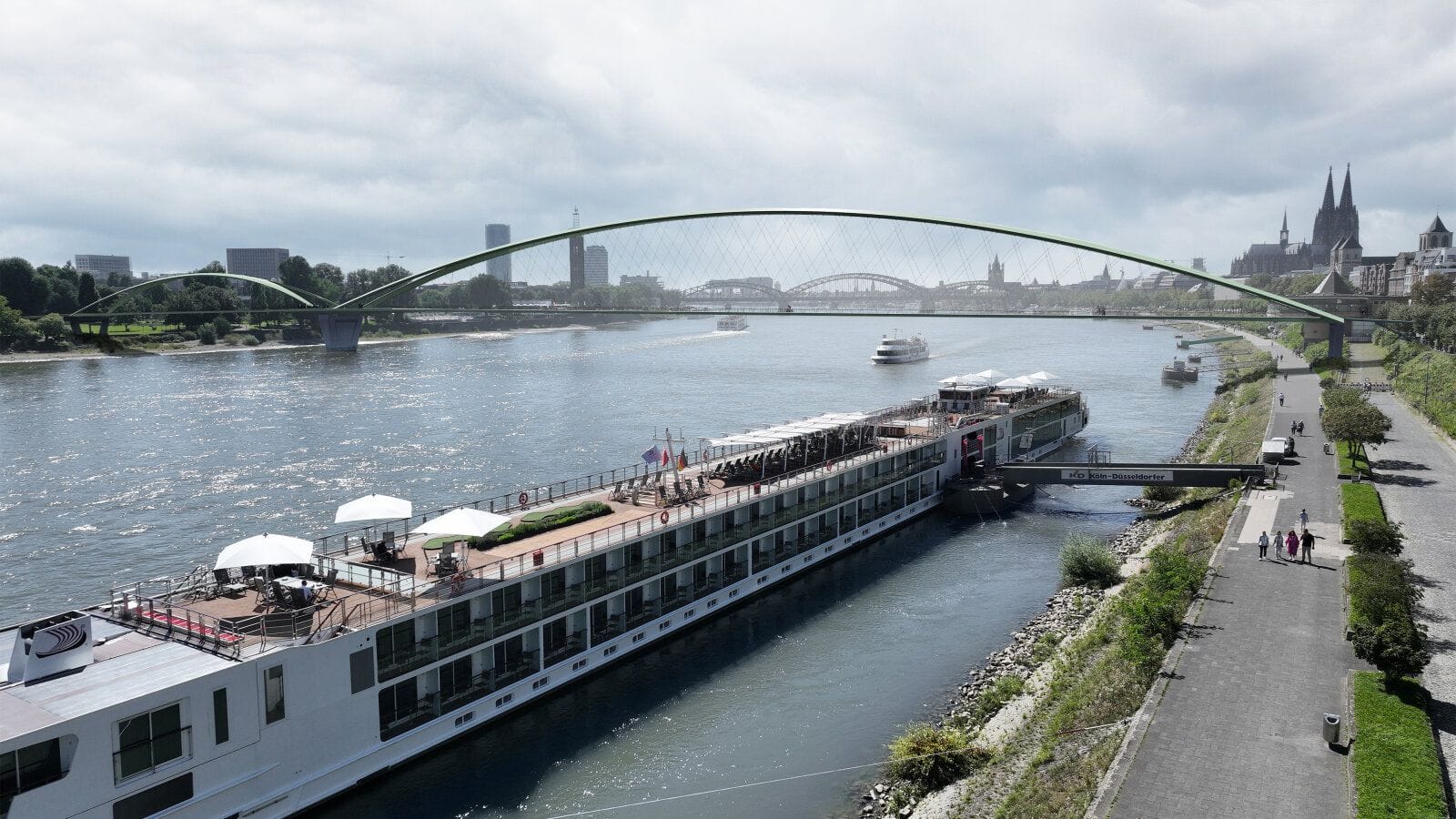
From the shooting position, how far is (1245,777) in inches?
578

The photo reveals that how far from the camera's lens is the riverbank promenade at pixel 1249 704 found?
14188 millimetres

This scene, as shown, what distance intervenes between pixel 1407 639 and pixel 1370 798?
4.76 m

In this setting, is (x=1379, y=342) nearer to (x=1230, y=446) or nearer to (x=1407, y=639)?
(x=1230, y=446)

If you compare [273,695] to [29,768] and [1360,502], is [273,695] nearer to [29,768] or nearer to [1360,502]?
[29,768]

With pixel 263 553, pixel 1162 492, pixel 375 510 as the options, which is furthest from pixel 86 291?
pixel 1162 492

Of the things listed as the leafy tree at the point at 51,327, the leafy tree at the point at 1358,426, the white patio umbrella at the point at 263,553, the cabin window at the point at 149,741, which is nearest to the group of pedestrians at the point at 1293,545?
the leafy tree at the point at 1358,426

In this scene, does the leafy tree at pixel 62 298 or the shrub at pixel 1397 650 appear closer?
the shrub at pixel 1397 650

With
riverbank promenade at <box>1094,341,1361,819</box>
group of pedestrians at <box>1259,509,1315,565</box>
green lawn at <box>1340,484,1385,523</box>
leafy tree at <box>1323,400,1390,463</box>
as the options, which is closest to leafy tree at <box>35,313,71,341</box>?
riverbank promenade at <box>1094,341,1361,819</box>

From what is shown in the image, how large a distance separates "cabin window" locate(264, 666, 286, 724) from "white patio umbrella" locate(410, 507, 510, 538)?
483 cm

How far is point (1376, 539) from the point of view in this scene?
966 inches

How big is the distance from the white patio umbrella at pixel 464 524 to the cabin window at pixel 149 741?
6.31 m

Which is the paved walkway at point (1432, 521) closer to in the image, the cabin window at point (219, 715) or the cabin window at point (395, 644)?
the cabin window at point (395, 644)

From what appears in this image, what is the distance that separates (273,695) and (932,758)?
448 inches

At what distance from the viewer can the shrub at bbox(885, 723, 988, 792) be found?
1758 centimetres
